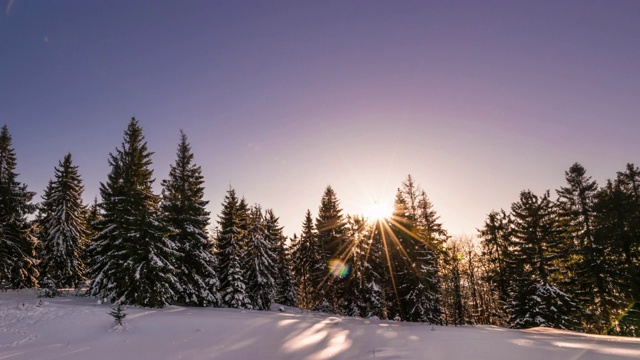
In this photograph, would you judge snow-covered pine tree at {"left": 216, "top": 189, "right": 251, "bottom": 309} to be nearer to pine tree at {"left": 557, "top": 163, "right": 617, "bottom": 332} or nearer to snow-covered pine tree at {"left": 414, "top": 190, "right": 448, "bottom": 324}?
snow-covered pine tree at {"left": 414, "top": 190, "right": 448, "bottom": 324}

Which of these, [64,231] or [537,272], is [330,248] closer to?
[537,272]

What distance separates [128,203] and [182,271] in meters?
7.05

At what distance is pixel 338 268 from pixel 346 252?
2215 millimetres

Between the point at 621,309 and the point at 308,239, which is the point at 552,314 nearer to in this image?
the point at 621,309

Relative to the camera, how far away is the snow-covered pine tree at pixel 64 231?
3014 centimetres

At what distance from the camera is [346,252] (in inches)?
1415

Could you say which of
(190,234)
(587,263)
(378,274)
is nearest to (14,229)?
(190,234)

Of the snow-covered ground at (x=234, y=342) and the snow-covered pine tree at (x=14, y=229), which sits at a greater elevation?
the snow-covered pine tree at (x=14, y=229)

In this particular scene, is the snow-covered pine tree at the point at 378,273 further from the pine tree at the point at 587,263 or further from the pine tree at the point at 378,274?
the pine tree at the point at 587,263

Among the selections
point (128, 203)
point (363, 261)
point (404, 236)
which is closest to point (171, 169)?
point (128, 203)

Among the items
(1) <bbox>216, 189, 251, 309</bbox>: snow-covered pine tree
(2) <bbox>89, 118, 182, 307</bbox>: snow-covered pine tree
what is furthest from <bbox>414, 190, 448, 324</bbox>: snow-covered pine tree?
(2) <bbox>89, 118, 182, 307</bbox>: snow-covered pine tree

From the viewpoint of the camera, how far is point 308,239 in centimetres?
4672

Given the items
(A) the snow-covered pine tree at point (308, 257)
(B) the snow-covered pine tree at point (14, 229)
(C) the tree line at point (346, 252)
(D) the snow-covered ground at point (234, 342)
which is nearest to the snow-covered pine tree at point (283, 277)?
(A) the snow-covered pine tree at point (308, 257)

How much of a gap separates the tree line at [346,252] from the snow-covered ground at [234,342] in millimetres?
7182
